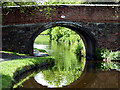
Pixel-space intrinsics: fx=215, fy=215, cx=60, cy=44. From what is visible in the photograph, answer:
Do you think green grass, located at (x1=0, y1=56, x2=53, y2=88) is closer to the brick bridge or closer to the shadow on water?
the shadow on water

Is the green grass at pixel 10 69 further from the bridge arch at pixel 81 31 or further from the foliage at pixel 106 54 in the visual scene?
the foliage at pixel 106 54

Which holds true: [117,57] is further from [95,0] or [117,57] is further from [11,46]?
[11,46]

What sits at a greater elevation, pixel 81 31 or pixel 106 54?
pixel 81 31

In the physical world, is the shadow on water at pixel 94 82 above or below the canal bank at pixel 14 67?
below

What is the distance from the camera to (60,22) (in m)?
16.9

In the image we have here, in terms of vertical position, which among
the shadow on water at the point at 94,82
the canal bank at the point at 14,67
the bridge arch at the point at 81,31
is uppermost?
the bridge arch at the point at 81,31

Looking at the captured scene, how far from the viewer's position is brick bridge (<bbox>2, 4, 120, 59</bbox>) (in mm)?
16875

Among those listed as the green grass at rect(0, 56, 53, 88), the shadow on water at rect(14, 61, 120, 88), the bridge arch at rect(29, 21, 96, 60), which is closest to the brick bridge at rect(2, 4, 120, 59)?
the bridge arch at rect(29, 21, 96, 60)

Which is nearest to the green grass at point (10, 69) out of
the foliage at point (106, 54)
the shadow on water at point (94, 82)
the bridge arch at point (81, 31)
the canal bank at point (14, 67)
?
the canal bank at point (14, 67)

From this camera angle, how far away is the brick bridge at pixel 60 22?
1688 cm

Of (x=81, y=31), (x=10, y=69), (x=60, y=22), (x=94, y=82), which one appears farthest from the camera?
(x=81, y=31)

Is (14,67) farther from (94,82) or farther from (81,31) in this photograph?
(81,31)

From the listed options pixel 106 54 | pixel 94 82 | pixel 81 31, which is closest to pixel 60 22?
pixel 81 31

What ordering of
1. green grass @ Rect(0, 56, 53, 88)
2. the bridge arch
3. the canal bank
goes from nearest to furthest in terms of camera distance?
green grass @ Rect(0, 56, 53, 88) < the canal bank < the bridge arch
